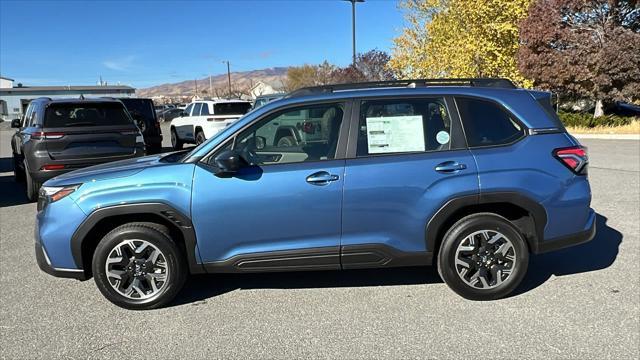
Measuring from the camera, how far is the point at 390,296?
4.02 metres

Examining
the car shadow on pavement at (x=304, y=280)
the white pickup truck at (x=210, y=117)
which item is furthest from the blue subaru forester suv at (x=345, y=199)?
the white pickup truck at (x=210, y=117)

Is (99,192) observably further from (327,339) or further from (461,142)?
(461,142)

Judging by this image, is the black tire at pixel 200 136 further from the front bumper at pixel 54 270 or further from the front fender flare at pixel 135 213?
the front fender flare at pixel 135 213

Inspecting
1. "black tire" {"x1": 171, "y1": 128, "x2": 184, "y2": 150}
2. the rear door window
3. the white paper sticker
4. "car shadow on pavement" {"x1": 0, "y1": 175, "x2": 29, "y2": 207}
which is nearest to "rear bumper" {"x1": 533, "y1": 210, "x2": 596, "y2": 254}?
the rear door window

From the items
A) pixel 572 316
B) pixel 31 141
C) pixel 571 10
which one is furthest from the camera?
pixel 571 10

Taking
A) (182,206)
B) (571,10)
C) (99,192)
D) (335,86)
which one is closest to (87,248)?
(99,192)

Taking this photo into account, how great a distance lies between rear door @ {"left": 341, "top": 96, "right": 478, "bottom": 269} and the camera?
3.69 metres

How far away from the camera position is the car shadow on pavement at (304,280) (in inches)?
168

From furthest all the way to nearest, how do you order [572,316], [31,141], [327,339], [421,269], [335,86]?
1. [31,141]
2. [421,269]
3. [335,86]
4. [572,316]
5. [327,339]

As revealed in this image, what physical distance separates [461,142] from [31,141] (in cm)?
653

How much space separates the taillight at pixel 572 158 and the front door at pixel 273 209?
1774 millimetres

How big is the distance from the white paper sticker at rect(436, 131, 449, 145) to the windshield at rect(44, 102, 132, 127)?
19.1 ft

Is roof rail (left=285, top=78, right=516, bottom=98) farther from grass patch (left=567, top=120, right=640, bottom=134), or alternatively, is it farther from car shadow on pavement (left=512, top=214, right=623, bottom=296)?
grass patch (left=567, top=120, right=640, bottom=134)

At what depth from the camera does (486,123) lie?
3.91m
